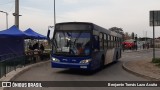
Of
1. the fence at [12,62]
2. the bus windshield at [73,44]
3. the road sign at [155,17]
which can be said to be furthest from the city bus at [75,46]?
the road sign at [155,17]

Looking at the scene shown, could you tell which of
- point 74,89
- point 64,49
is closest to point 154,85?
point 74,89

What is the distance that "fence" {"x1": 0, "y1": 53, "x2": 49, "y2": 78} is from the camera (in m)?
15.7

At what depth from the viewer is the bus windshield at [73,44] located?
17.8 m

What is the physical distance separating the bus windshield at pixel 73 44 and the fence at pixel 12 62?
245 centimetres

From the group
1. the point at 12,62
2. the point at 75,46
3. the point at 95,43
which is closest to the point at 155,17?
the point at 95,43

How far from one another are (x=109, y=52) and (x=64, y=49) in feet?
20.9

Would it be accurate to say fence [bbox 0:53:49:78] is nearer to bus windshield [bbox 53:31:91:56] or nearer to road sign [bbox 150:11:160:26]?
bus windshield [bbox 53:31:91:56]

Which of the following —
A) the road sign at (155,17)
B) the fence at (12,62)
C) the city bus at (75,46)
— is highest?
the road sign at (155,17)

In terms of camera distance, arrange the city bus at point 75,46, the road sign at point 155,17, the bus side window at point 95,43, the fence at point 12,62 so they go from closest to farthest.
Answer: the fence at point 12,62, the city bus at point 75,46, the bus side window at point 95,43, the road sign at point 155,17

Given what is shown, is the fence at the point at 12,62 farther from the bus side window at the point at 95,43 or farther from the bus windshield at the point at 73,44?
the bus side window at the point at 95,43

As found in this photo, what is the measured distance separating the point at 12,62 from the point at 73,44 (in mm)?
3500

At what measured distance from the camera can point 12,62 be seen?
18.5m

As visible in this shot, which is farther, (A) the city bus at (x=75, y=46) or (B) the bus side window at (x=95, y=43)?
(B) the bus side window at (x=95, y=43)

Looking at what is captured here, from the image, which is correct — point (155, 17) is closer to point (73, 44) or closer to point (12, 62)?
point (73, 44)
